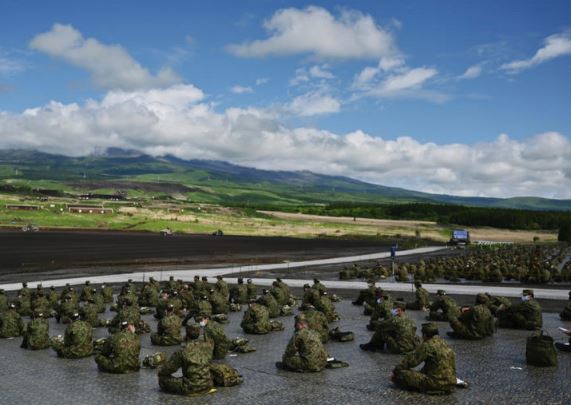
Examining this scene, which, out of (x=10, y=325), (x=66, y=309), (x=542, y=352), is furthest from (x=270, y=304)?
(x=542, y=352)

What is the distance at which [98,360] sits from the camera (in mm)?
20516

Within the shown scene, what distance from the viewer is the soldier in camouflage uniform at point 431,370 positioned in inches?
683

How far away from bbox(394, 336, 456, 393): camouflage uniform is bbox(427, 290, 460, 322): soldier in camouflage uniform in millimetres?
12704

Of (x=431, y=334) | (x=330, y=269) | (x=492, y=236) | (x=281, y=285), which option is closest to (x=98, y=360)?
(x=431, y=334)

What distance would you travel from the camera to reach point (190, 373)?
57.5 ft

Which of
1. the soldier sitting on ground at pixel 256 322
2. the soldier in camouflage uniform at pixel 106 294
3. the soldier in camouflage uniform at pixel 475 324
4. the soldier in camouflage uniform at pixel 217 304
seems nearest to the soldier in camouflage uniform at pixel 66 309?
the soldier in camouflage uniform at pixel 106 294

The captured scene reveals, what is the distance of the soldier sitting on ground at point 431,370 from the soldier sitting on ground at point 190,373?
6.28m

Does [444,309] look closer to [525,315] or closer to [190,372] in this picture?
[525,315]

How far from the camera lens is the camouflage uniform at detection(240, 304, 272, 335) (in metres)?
27.8

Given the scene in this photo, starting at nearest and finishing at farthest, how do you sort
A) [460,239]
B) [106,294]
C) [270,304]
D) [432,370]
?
[432,370] < [270,304] < [106,294] < [460,239]

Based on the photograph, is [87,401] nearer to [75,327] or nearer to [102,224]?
[75,327]

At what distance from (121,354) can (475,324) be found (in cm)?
1586

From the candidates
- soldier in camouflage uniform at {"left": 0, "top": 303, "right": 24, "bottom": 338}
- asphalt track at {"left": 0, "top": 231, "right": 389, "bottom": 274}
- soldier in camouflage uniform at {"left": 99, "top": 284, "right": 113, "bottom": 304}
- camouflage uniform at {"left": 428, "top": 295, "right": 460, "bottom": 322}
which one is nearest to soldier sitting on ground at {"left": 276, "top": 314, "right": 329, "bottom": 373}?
camouflage uniform at {"left": 428, "top": 295, "right": 460, "bottom": 322}

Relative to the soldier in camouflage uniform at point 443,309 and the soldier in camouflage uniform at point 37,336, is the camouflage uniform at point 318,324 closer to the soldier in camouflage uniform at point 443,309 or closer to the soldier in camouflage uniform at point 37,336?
the soldier in camouflage uniform at point 443,309
